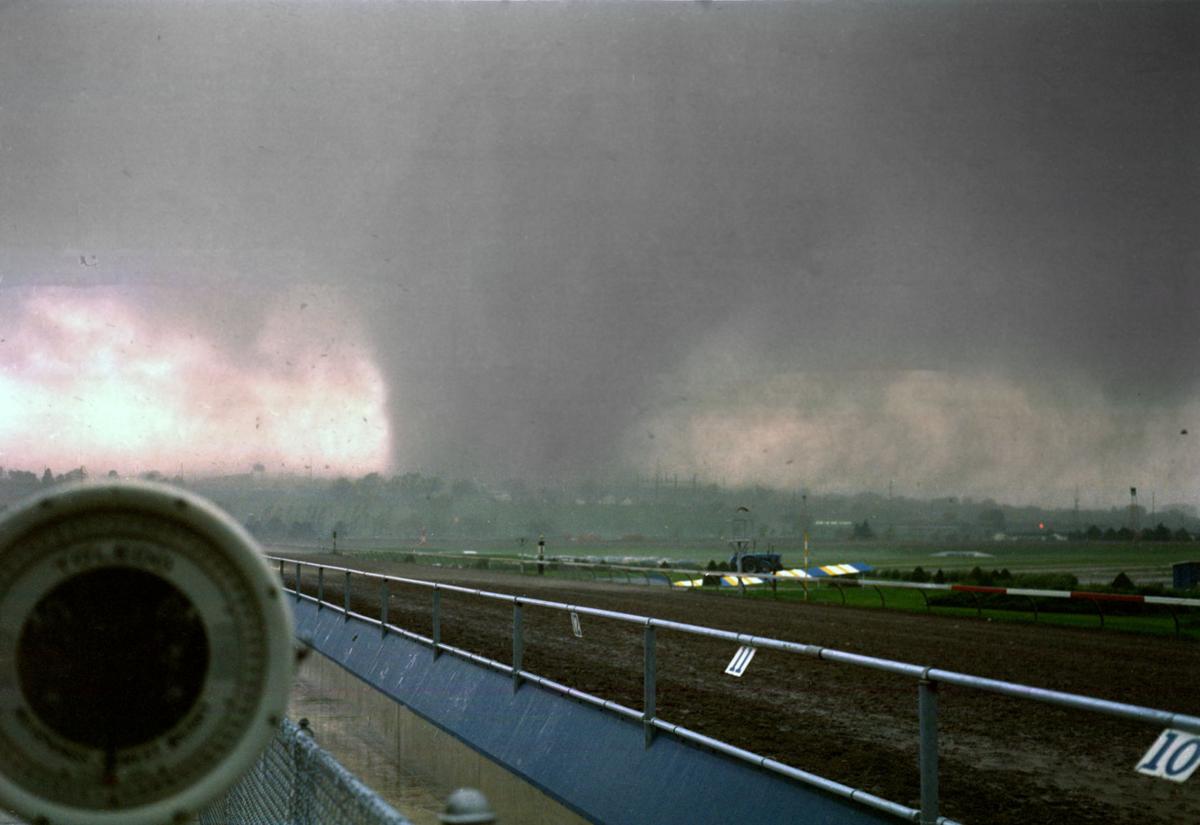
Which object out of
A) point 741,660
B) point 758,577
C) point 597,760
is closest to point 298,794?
point 741,660

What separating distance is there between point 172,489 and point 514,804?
6.95 m

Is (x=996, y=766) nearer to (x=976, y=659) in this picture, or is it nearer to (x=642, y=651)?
(x=642, y=651)

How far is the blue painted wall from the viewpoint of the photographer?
6316 mm

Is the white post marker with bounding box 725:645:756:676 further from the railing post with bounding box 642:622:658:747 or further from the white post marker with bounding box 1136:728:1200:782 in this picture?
the white post marker with bounding box 1136:728:1200:782

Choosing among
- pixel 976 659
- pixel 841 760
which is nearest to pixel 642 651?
pixel 841 760

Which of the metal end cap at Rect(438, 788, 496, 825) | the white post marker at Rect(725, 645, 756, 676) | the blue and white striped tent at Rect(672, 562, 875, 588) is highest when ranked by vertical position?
the metal end cap at Rect(438, 788, 496, 825)

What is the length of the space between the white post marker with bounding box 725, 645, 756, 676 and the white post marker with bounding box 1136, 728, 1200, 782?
9.21ft

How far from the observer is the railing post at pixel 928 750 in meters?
5.22

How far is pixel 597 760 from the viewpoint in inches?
318

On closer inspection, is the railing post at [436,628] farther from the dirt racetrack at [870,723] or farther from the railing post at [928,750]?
the railing post at [928,750]

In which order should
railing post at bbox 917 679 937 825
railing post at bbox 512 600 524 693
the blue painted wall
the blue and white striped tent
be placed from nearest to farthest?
railing post at bbox 917 679 937 825 → the blue painted wall → railing post at bbox 512 600 524 693 → the blue and white striped tent

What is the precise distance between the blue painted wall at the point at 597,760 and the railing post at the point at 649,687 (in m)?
0.08

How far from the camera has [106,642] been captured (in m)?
2.61

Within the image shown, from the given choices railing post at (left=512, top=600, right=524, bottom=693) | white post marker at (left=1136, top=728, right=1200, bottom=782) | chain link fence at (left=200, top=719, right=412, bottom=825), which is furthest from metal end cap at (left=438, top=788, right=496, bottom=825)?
railing post at (left=512, top=600, right=524, bottom=693)
